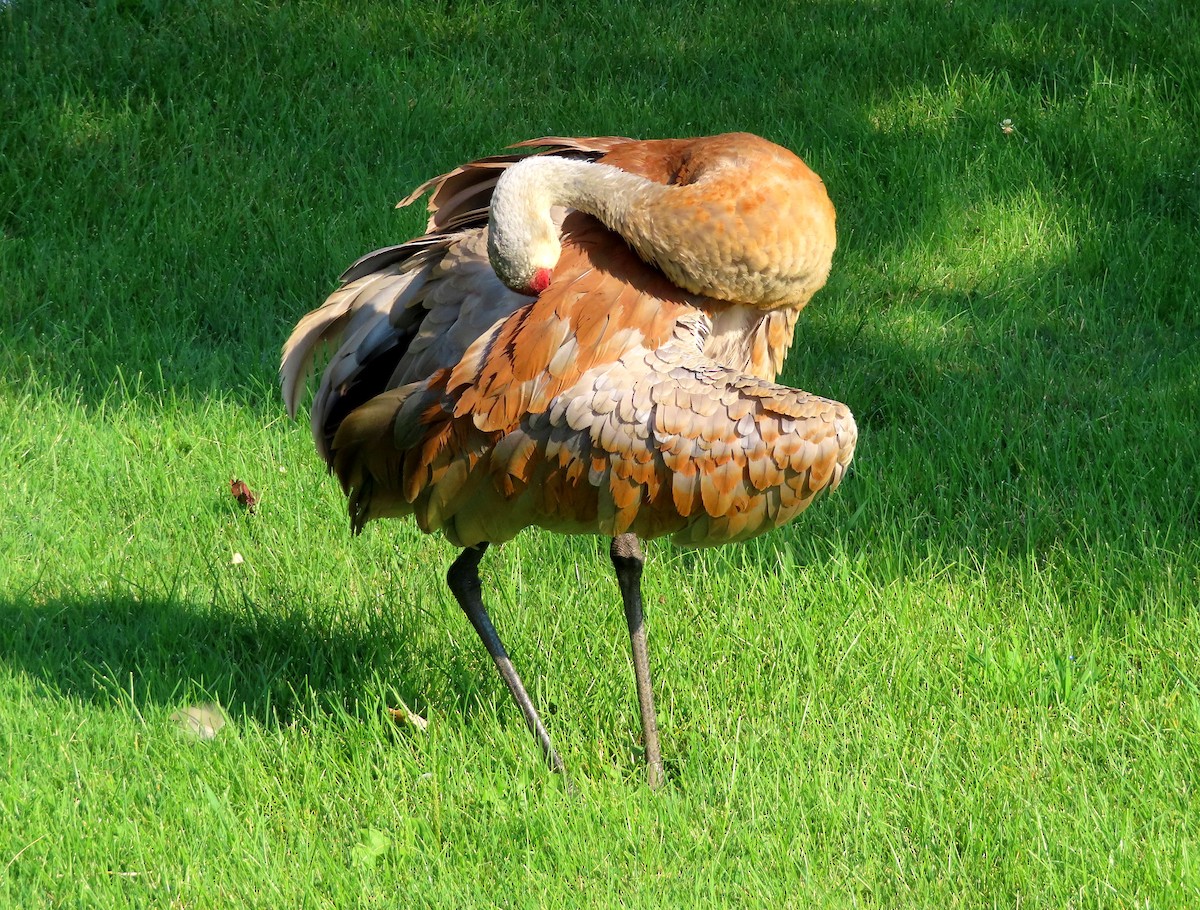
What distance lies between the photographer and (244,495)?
5016 mm

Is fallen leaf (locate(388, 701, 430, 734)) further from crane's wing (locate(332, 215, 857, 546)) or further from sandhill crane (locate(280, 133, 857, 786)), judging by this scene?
crane's wing (locate(332, 215, 857, 546))

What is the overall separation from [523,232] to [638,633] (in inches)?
52.2

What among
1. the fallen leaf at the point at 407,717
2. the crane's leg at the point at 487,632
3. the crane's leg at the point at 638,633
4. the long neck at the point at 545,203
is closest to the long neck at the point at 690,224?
the long neck at the point at 545,203

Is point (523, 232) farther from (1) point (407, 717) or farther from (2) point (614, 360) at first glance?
(1) point (407, 717)

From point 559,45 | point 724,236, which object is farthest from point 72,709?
point 559,45

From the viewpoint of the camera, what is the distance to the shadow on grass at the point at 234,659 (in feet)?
13.4

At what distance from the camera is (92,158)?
7.02 meters

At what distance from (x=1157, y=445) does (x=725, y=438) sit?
8.23 feet

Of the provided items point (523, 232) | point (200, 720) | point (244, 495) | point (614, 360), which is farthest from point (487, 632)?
point (244, 495)

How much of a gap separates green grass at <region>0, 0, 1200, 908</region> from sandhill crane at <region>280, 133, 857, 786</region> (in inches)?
31.4

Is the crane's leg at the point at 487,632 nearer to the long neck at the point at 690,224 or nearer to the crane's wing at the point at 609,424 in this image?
the crane's wing at the point at 609,424

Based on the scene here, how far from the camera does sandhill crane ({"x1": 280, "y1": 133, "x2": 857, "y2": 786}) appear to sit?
330 cm

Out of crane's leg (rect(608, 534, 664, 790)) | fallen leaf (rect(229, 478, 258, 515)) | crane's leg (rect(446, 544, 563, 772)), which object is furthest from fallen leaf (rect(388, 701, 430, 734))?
fallen leaf (rect(229, 478, 258, 515))

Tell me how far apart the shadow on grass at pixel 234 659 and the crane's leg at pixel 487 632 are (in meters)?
0.28
